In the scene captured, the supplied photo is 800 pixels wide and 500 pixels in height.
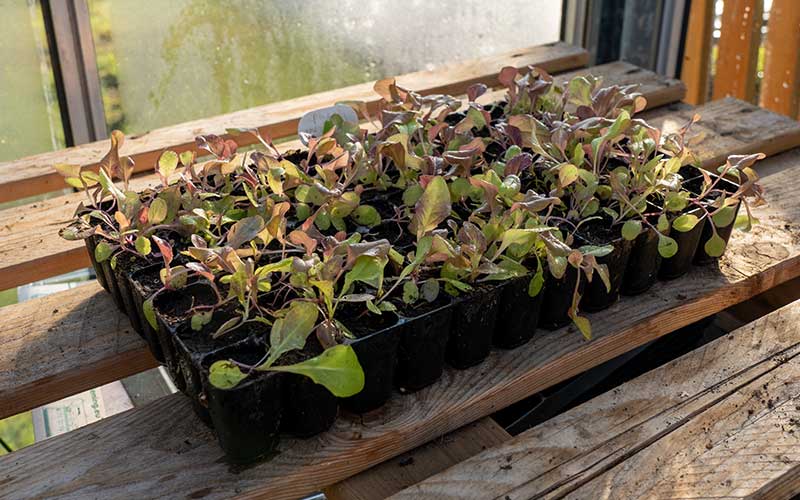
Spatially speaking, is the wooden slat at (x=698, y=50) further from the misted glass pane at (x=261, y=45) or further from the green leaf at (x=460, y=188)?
the green leaf at (x=460, y=188)

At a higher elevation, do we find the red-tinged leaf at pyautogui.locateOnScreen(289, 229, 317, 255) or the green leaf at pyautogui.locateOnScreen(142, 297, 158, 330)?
the red-tinged leaf at pyautogui.locateOnScreen(289, 229, 317, 255)

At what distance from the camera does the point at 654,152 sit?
1182 mm

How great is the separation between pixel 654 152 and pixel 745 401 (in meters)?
0.39

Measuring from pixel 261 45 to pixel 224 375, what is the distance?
1.46 metres

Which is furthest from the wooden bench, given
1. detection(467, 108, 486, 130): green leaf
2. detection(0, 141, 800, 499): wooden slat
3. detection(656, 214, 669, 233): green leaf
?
detection(467, 108, 486, 130): green leaf

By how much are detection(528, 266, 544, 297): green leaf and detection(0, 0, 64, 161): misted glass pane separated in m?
1.40

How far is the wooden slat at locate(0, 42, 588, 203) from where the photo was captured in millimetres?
1477

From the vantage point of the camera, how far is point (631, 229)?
3.26 feet

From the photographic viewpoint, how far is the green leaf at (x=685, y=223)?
103 centimetres

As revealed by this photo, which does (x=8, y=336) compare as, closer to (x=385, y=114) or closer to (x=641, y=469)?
(x=385, y=114)

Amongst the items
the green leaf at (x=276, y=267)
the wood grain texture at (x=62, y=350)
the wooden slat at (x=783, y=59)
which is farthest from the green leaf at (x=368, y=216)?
the wooden slat at (x=783, y=59)

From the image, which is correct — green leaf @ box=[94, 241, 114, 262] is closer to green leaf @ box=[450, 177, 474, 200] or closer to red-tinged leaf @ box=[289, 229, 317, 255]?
red-tinged leaf @ box=[289, 229, 317, 255]

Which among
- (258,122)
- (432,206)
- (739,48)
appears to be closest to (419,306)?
(432,206)

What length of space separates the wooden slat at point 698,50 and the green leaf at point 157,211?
1927mm
